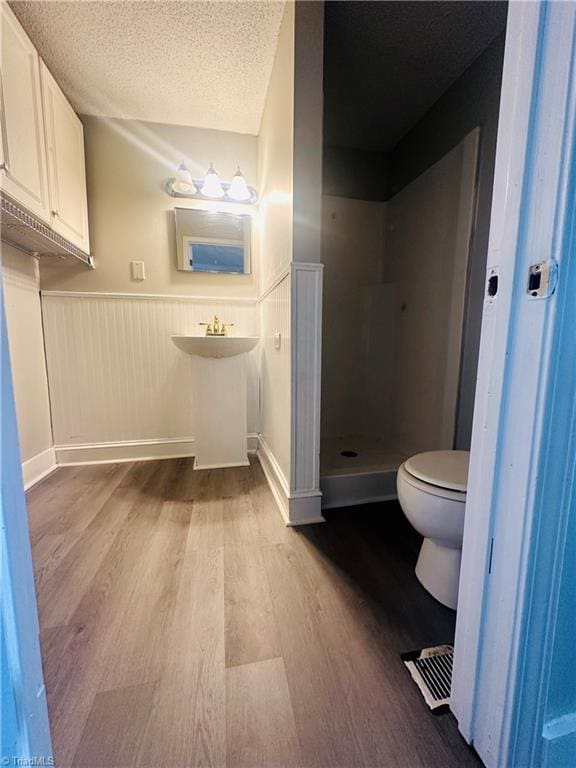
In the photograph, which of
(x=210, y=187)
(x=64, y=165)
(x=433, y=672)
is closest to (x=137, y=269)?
(x=64, y=165)

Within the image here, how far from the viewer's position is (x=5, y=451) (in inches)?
17.0

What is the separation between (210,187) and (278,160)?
75 cm

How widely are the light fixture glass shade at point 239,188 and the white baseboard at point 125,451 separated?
1.81m

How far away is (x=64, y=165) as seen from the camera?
181 cm

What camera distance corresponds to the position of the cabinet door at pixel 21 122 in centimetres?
134

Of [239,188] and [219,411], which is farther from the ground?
[239,188]

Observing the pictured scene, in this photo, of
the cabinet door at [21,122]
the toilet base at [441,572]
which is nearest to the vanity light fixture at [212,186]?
the cabinet door at [21,122]

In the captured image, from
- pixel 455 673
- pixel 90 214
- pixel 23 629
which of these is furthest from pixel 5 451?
pixel 90 214

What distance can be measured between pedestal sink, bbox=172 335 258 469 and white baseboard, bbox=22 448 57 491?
3.16 ft

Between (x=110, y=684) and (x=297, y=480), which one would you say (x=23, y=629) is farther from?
(x=297, y=480)

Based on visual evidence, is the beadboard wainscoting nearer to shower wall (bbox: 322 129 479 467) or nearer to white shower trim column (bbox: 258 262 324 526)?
shower wall (bbox: 322 129 479 467)

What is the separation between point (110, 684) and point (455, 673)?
855mm

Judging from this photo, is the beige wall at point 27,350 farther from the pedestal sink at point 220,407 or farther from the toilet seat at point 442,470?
the toilet seat at point 442,470

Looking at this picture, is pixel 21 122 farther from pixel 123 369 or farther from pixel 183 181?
pixel 123 369
